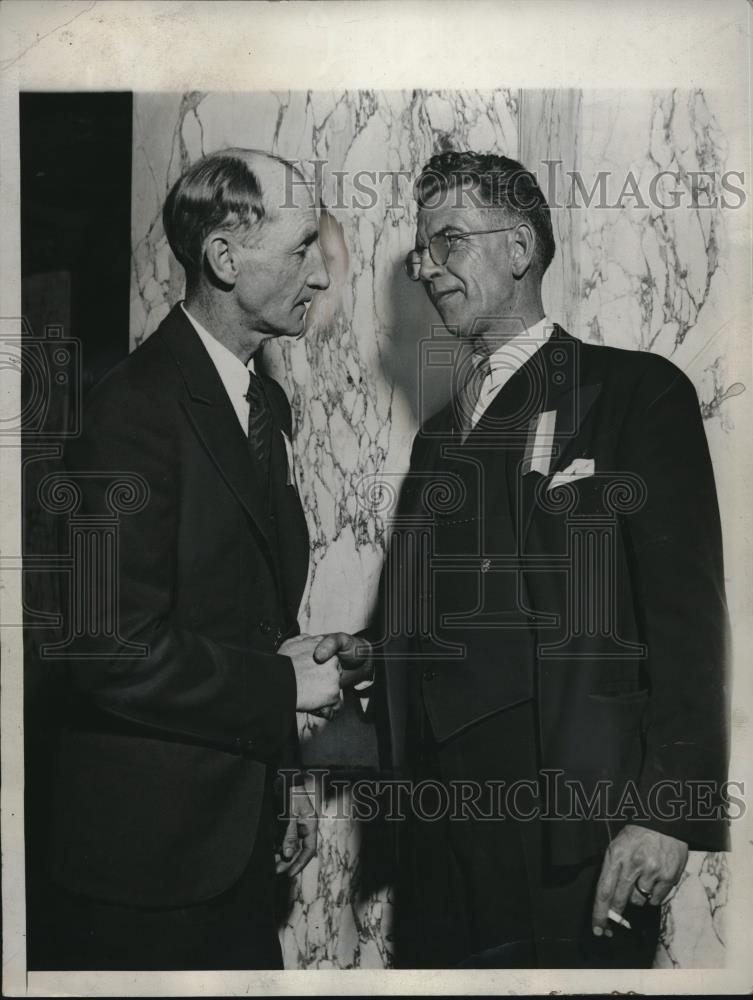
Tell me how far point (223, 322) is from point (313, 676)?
39.2 inches

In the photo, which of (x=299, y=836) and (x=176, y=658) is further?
(x=299, y=836)

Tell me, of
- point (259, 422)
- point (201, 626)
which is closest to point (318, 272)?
point (259, 422)

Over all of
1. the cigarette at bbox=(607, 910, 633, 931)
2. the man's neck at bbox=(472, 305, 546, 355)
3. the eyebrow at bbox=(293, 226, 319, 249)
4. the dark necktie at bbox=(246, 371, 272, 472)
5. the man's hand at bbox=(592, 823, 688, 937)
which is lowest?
the cigarette at bbox=(607, 910, 633, 931)

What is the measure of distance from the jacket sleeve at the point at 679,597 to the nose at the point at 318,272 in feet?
2.98

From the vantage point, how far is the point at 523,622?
9.73ft

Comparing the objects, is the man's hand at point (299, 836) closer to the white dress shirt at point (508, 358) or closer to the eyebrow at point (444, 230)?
the white dress shirt at point (508, 358)

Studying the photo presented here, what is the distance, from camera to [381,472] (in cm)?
303

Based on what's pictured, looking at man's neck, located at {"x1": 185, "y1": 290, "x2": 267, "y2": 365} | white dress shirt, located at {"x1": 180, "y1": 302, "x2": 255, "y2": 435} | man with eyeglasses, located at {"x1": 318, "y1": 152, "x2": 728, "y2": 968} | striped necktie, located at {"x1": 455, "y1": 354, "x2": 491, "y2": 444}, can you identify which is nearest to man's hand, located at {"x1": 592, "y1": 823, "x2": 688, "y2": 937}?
man with eyeglasses, located at {"x1": 318, "y1": 152, "x2": 728, "y2": 968}

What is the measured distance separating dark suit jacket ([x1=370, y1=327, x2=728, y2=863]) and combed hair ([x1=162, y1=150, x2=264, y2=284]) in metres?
0.77

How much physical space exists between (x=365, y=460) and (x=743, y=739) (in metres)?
1.30

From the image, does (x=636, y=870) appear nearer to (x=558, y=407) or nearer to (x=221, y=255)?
(x=558, y=407)

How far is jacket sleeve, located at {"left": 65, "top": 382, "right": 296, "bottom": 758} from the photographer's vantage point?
2.92 m

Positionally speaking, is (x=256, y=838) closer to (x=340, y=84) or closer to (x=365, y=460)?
(x=365, y=460)

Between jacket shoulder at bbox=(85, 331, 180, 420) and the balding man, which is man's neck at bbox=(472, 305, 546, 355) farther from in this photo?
jacket shoulder at bbox=(85, 331, 180, 420)
